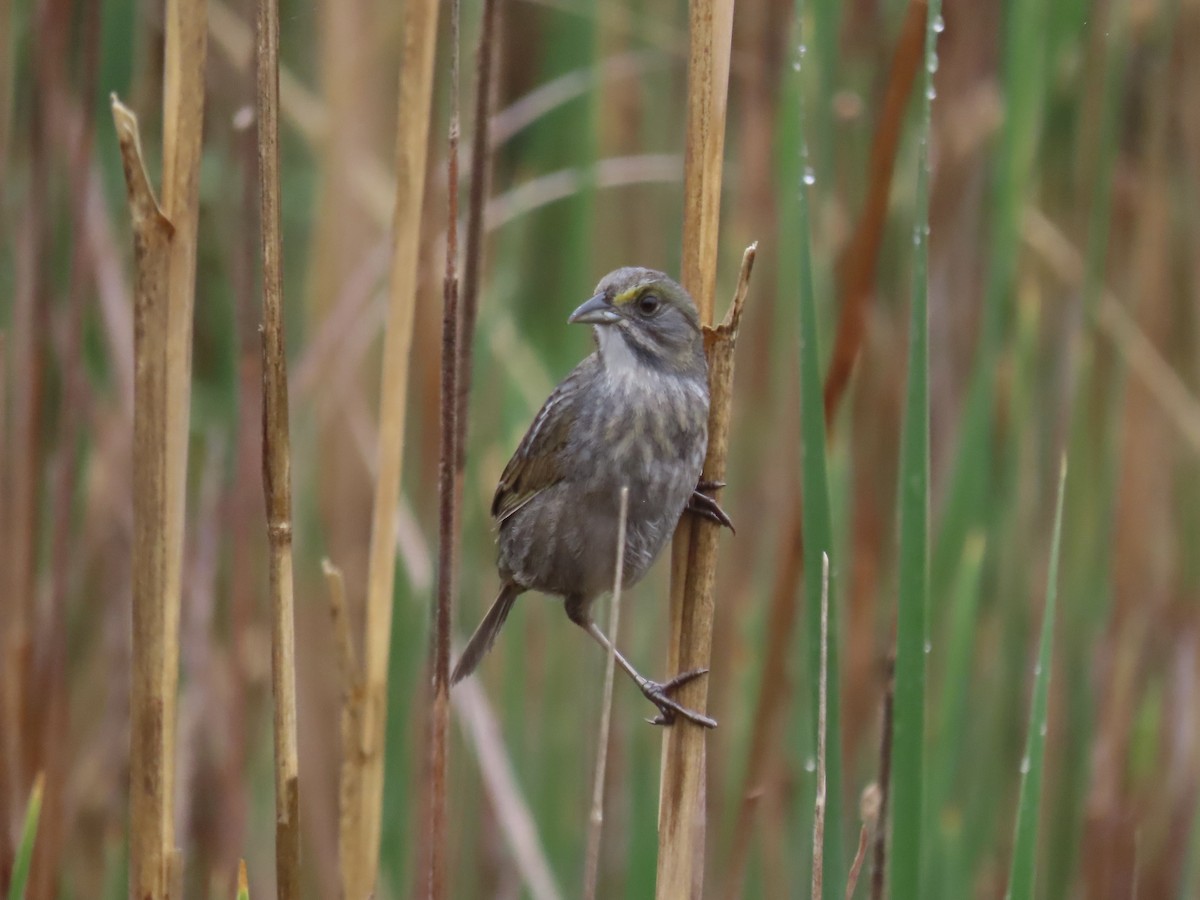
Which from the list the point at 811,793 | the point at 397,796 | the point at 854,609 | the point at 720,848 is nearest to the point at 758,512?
the point at 854,609

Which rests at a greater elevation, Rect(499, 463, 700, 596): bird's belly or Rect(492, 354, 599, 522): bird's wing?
Rect(492, 354, 599, 522): bird's wing

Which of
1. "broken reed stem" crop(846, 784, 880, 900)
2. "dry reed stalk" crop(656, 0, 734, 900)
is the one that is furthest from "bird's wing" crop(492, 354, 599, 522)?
"broken reed stem" crop(846, 784, 880, 900)

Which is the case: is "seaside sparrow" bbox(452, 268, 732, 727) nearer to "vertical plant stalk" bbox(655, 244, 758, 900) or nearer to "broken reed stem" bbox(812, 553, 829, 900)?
"vertical plant stalk" bbox(655, 244, 758, 900)

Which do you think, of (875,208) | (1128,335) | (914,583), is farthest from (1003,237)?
(914,583)

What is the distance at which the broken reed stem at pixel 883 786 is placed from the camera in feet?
5.26

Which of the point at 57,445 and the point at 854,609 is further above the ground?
the point at 57,445

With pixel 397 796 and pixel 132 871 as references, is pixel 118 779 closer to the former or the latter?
pixel 397 796

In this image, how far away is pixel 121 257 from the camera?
2957mm

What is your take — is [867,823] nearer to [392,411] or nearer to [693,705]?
[693,705]

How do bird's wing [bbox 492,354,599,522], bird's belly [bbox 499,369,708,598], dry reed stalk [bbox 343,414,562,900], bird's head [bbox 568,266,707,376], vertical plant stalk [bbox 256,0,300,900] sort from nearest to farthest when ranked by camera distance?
vertical plant stalk [bbox 256,0,300,900]
bird's belly [bbox 499,369,708,598]
bird's head [bbox 568,266,707,376]
bird's wing [bbox 492,354,599,522]
dry reed stalk [bbox 343,414,562,900]

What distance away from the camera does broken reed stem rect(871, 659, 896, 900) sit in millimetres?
1604

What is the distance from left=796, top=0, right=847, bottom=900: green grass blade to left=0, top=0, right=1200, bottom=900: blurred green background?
2.29 feet

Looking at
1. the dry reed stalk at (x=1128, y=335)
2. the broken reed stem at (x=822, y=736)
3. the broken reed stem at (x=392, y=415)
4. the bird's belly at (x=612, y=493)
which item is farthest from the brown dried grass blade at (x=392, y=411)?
the dry reed stalk at (x=1128, y=335)

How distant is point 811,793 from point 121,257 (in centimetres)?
190
